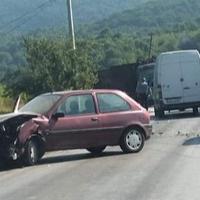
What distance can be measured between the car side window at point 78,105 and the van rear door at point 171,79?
449 inches

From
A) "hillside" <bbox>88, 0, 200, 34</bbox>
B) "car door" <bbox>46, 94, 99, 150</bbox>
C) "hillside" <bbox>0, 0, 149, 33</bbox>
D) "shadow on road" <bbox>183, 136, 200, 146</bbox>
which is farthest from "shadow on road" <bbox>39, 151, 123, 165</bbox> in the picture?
"hillside" <bbox>88, 0, 200, 34</bbox>

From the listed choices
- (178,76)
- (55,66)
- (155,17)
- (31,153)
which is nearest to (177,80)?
(178,76)

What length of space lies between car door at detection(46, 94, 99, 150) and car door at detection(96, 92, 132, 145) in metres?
0.18

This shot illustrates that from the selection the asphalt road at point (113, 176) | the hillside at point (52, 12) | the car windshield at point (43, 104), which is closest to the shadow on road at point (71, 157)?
the asphalt road at point (113, 176)

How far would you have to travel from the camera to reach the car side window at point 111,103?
1634 centimetres

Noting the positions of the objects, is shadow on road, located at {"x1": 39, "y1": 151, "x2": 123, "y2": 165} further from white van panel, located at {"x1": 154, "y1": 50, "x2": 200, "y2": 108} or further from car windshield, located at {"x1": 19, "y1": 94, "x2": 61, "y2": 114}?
white van panel, located at {"x1": 154, "y1": 50, "x2": 200, "y2": 108}

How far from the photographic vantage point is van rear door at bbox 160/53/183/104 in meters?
27.3

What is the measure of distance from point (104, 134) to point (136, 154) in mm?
800

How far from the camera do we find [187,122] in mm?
24922

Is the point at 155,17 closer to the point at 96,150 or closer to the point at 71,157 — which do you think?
the point at 96,150

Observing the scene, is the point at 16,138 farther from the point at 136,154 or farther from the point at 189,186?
the point at 189,186

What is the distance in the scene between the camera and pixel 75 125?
1577cm

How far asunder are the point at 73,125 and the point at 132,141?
1.45m

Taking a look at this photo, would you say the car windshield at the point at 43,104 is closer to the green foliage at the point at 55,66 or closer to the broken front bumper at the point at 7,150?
the broken front bumper at the point at 7,150
